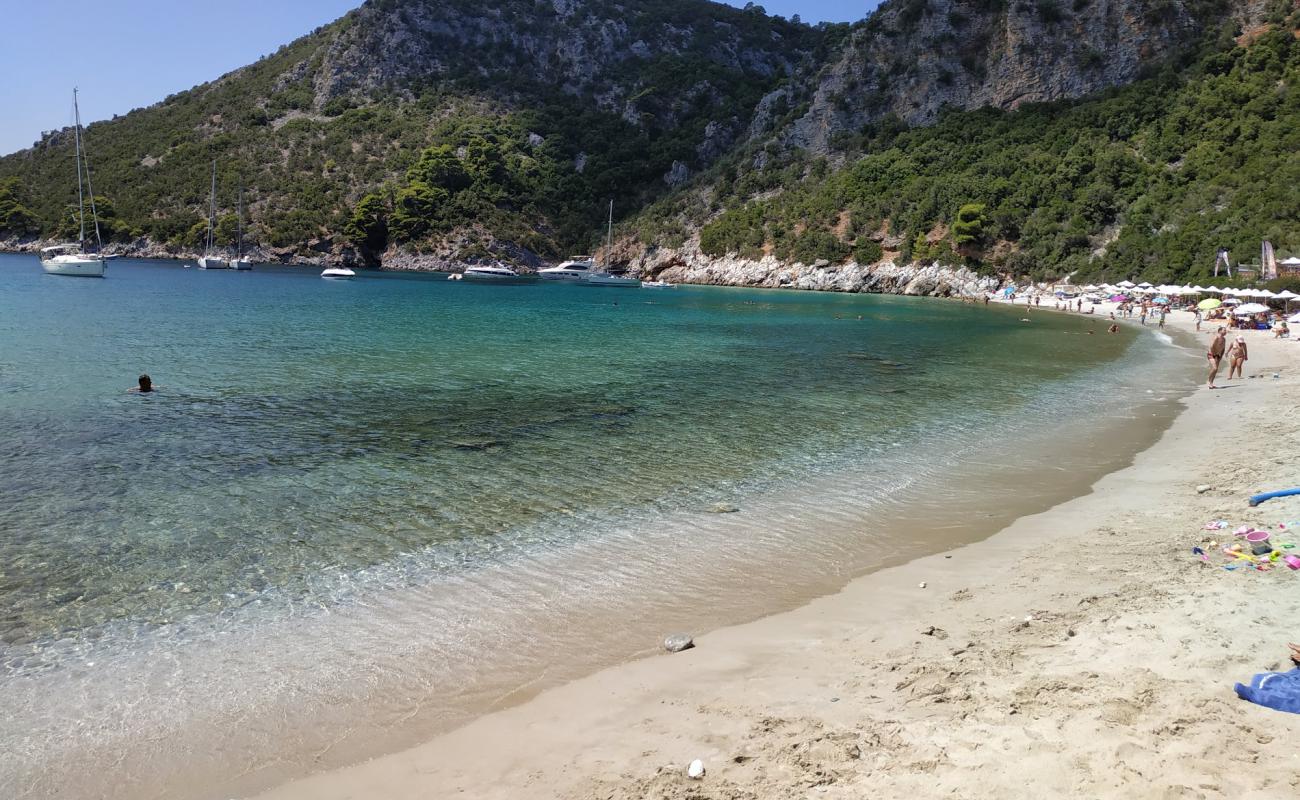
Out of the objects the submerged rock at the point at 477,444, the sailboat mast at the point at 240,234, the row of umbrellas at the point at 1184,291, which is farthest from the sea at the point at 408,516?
the sailboat mast at the point at 240,234

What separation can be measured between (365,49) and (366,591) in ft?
573

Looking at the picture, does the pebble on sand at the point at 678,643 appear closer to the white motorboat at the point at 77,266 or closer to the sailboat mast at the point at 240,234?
the white motorboat at the point at 77,266

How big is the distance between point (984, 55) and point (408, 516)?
394 ft

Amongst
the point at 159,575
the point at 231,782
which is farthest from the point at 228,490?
the point at 231,782

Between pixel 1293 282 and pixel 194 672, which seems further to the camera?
pixel 1293 282

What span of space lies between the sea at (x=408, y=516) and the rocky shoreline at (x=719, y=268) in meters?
62.6

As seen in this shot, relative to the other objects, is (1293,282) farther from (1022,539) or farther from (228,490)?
(228,490)

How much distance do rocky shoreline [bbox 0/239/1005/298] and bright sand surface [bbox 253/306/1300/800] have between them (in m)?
79.9

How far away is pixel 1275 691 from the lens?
4.67 metres

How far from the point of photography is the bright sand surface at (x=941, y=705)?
4234 millimetres

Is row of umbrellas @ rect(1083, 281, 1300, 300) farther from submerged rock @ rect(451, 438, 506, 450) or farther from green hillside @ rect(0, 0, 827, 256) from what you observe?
green hillside @ rect(0, 0, 827, 256)

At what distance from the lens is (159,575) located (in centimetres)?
786

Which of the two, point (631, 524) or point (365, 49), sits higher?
point (365, 49)

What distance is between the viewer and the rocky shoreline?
8546cm
